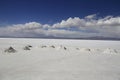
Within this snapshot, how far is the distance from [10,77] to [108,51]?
616 inches

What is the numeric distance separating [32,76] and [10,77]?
118 centimetres

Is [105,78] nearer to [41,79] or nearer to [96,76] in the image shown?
[96,76]

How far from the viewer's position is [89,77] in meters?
7.60

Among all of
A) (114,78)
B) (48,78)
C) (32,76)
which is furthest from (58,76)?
(114,78)

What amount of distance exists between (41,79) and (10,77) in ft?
5.73

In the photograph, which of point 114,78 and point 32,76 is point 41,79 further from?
point 114,78

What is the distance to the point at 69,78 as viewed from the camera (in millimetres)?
7352

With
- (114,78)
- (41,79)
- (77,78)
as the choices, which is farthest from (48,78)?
(114,78)

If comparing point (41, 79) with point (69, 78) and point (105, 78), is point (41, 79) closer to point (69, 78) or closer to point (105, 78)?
point (69, 78)

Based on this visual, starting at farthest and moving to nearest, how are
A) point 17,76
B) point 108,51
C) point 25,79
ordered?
point 108,51 < point 17,76 < point 25,79

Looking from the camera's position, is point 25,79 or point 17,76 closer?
point 25,79

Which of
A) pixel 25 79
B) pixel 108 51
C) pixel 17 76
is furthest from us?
pixel 108 51

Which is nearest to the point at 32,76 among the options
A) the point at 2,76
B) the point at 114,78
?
the point at 2,76

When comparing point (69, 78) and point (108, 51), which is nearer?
point (69, 78)
